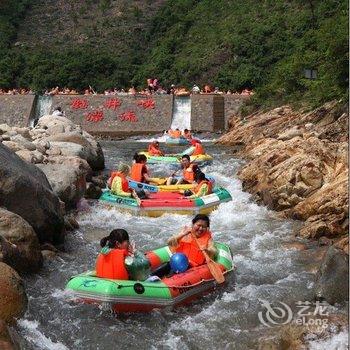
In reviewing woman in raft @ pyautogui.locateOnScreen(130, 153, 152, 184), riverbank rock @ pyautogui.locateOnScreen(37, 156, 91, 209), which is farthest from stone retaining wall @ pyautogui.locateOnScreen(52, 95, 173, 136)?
riverbank rock @ pyautogui.locateOnScreen(37, 156, 91, 209)

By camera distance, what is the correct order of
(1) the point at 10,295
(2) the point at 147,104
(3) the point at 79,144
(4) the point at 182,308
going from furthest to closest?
(2) the point at 147,104, (3) the point at 79,144, (4) the point at 182,308, (1) the point at 10,295

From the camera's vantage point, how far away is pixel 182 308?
6641 millimetres

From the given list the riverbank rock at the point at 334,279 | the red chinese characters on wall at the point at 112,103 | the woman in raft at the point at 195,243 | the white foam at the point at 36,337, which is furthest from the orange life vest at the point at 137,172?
the red chinese characters on wall at the point at 112,103

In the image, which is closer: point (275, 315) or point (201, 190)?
point (275, 315)

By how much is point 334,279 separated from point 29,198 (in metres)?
4.55

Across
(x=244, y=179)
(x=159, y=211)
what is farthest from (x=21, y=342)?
(x=244, y=179)

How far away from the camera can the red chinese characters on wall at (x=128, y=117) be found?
31.0m

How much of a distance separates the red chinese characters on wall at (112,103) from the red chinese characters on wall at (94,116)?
0.55m

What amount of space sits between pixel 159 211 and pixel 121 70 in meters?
34.2

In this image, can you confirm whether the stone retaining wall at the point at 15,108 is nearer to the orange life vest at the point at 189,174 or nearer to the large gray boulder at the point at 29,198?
the orange life vest at the point at 189,174

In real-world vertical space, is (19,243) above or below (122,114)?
above

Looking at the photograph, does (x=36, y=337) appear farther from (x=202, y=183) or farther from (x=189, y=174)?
(x=189, y=174)

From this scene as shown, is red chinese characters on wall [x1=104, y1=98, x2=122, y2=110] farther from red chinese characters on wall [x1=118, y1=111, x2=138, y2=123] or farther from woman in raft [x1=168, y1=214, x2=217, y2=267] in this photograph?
woman in raft [x1=168, y1=214, x2=217, y2=267]

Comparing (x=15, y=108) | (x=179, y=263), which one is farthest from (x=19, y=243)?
(x=15, y=108)
